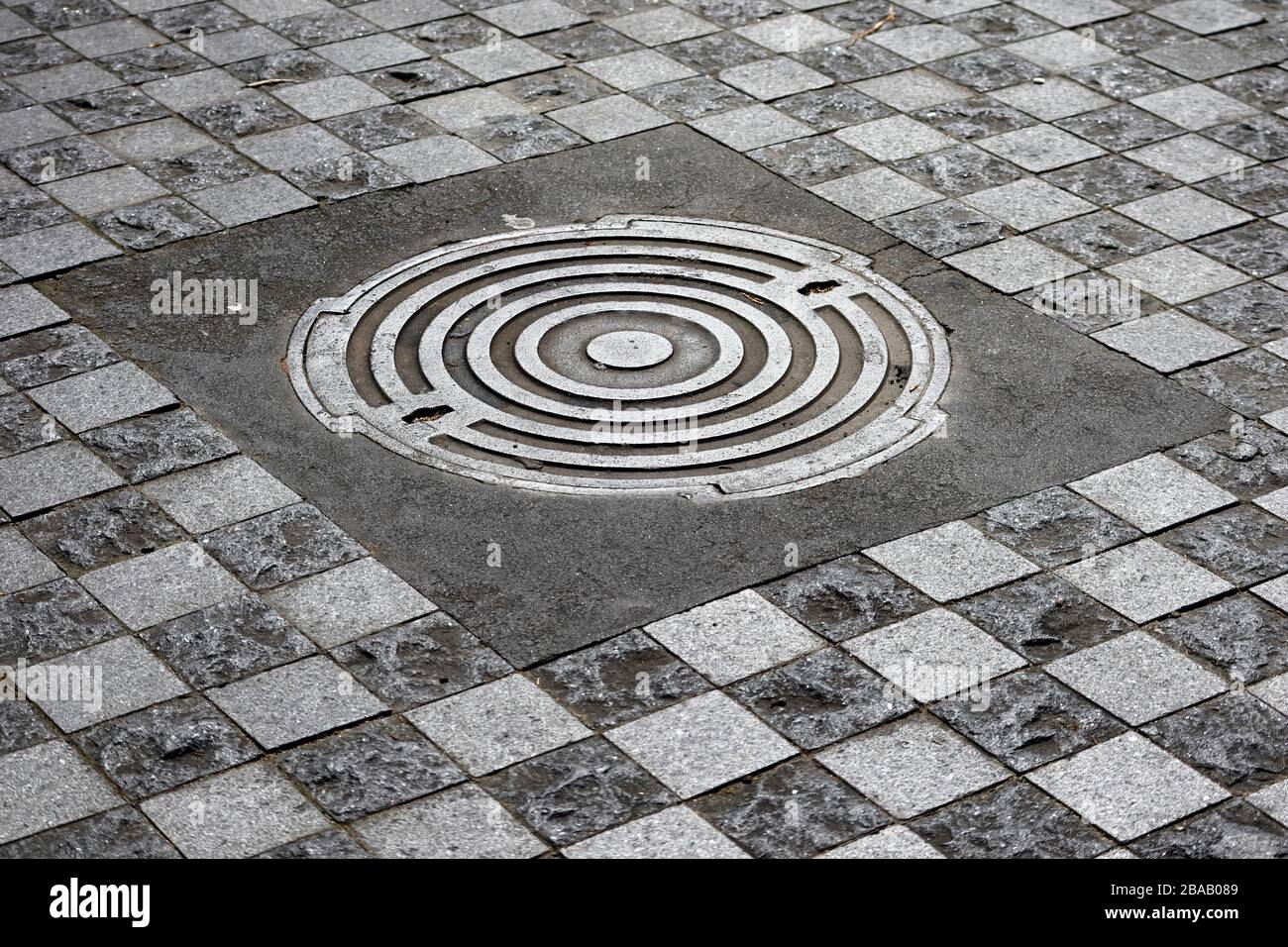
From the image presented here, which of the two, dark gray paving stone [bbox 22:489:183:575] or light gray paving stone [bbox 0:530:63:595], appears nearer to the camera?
light gray paving stone [bbox 0:530:63:595]

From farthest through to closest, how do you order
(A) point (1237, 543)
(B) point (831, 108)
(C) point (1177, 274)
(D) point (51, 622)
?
(B) point (831, 108) → (C) point (1177, 274) → (A) point (1237, 543) → (D) point (51, 622)

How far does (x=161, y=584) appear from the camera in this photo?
19.1 ft

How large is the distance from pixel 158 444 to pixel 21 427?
0.56 meters

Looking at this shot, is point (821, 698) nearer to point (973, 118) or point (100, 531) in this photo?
point (100, 531)

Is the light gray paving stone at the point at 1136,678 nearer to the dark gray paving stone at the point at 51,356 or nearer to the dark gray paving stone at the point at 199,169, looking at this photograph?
the dark gray paving stone at the point at 51,356

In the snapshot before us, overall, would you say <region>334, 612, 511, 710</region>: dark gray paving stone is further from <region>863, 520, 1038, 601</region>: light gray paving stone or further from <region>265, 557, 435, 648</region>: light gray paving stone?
<region>863, 520, 1038, 601</region>: light gray paving stone

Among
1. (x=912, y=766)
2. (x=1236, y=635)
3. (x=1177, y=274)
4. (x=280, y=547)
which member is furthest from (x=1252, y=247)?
(x=280, y=547)

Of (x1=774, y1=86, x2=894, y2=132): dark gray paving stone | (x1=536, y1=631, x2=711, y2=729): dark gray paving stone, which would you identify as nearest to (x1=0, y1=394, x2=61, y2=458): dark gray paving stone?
(x1=536, y1=631, x2=711, y2=729): dark gray paving stone

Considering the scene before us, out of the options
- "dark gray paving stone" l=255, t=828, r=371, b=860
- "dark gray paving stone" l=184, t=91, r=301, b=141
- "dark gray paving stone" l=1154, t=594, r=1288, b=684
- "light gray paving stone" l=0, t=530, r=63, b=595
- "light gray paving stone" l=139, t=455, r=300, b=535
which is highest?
"dark gray paving stone" l=184, t=91, r=301, b=141

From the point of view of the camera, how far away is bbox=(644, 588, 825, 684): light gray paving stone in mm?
5559

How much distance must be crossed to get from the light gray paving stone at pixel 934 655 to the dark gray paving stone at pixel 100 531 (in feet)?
8.22

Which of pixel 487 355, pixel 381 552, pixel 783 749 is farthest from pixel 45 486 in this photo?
pixel 783 749

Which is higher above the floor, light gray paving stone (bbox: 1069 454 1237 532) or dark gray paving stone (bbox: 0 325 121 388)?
light gray paving stone (bbox: 1069 454 1237 532)

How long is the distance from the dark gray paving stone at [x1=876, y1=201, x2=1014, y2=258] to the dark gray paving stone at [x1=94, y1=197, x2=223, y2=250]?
327 cm
